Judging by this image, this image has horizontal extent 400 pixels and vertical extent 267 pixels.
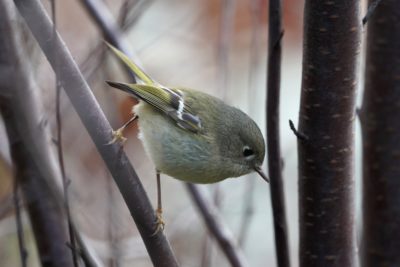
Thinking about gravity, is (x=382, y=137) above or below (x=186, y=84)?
below

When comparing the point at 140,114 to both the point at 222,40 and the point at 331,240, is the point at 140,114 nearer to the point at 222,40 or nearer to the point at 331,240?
the point at 222,40

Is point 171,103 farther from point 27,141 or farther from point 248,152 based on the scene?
point 27,141

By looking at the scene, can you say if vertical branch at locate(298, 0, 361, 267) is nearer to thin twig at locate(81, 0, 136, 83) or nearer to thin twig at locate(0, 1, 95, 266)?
thin twig at locate(0, 1, 95, 266)

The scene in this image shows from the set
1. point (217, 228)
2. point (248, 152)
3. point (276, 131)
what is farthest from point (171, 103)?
point (276, 131)

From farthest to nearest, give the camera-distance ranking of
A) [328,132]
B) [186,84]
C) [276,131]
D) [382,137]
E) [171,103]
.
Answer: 1. [186,84]
2. [171,103]
3. [382,137]
4. [276,131]
5. [328,132]

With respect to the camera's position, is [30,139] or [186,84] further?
[186,84]

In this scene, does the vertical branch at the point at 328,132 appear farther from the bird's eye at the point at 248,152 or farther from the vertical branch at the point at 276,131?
the bird's eye at the point at 248,152

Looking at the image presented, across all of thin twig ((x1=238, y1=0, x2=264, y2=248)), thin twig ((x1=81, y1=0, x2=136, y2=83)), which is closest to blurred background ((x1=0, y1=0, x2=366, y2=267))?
thin twig ((x1=238, y1=0, x2=264, y2=248))
